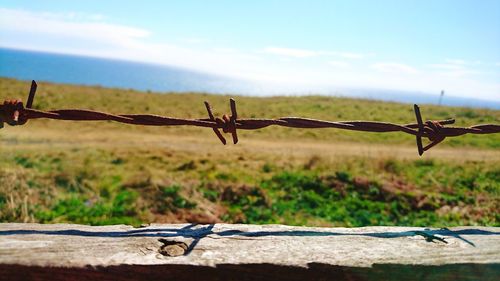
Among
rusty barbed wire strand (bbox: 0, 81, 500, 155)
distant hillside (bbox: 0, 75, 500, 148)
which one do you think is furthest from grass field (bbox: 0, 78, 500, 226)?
distant hillside (bbox: 0, 75, 500, 148)

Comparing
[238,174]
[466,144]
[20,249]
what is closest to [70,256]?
[20,249]

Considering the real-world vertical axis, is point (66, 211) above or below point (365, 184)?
below

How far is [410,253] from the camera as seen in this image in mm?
1341

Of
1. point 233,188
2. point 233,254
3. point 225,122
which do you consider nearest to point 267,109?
point 233,188

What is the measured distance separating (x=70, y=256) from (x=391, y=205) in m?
6.17

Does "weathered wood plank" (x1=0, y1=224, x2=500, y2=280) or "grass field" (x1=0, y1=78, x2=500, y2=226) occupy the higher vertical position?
"weathered wood plank" (x1=0, y1=224, x2=500, y2=280)

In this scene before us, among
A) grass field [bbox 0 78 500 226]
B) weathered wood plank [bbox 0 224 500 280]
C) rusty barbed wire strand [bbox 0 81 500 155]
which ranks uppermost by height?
rusty barbed wire strand [bbox 0 81 500 155]

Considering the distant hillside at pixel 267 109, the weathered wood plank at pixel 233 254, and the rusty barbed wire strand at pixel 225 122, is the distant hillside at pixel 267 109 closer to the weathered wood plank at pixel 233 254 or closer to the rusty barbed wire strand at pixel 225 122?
the rusty barbed wire strand at pixel 225 122

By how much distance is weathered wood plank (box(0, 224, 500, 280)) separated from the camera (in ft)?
3.93

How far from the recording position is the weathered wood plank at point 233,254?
1.20 meters

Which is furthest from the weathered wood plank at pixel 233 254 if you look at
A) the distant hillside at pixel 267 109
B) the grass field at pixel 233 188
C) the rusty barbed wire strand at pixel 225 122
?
the distant hillside at pixel 267 109

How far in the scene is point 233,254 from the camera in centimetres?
128

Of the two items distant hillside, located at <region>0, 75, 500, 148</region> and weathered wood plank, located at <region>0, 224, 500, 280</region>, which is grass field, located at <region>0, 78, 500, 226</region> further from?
distant hillside, located at <region>0, 75, 500, 148</region>

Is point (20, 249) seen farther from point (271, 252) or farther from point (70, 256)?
point (271, 252)
